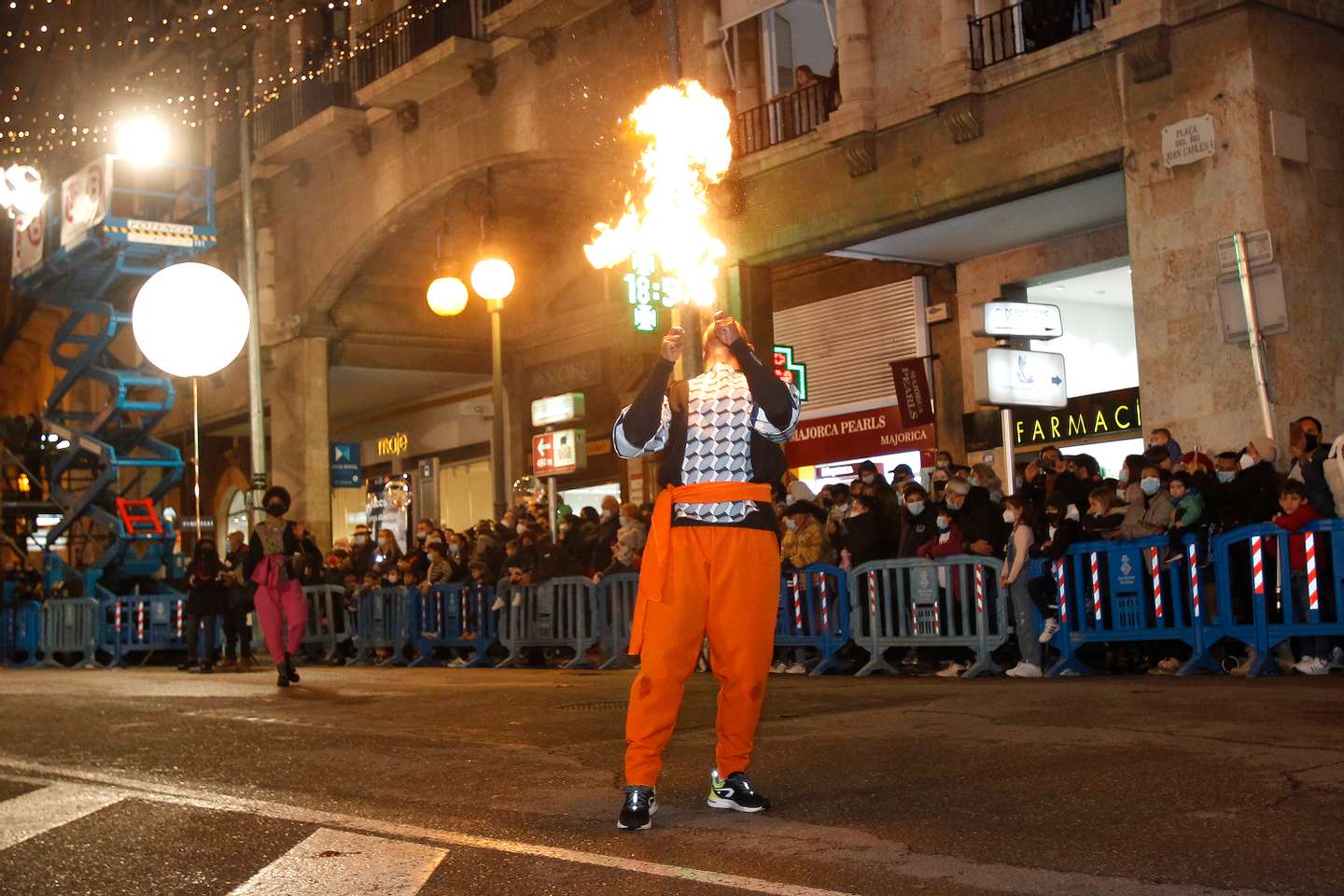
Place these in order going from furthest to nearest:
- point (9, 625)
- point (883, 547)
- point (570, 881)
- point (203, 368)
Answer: point (9, 625)
point (203, 368)
point (883, 547)
point (570, 881)

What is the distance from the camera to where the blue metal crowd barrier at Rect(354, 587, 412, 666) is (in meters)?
19.4

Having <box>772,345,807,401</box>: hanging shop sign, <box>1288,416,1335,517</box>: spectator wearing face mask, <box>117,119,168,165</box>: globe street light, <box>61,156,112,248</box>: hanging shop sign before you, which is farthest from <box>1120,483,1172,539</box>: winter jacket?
<box>61,156,112,248</box>: hanging shop sign

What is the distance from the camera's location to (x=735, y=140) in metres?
20.9

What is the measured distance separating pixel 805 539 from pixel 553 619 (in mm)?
3523

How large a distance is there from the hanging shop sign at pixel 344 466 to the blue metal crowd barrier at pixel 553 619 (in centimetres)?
1278

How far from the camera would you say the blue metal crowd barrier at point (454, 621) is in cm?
1834

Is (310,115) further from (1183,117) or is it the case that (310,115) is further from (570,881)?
(570,881)

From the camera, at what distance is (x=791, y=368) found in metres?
23.2

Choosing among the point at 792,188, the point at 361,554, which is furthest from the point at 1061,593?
the point at 361,554

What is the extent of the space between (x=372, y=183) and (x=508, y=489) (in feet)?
23.5

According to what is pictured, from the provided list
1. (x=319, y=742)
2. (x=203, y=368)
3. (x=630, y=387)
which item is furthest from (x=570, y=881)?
(x=630, y=387)

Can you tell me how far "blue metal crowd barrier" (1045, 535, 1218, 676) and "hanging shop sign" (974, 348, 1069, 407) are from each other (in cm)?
550

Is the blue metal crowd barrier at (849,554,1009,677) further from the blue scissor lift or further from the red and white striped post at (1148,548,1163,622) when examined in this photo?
the blue scissor lift

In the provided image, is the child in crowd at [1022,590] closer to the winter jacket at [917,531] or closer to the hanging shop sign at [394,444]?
the winter jacket at [917,531]
